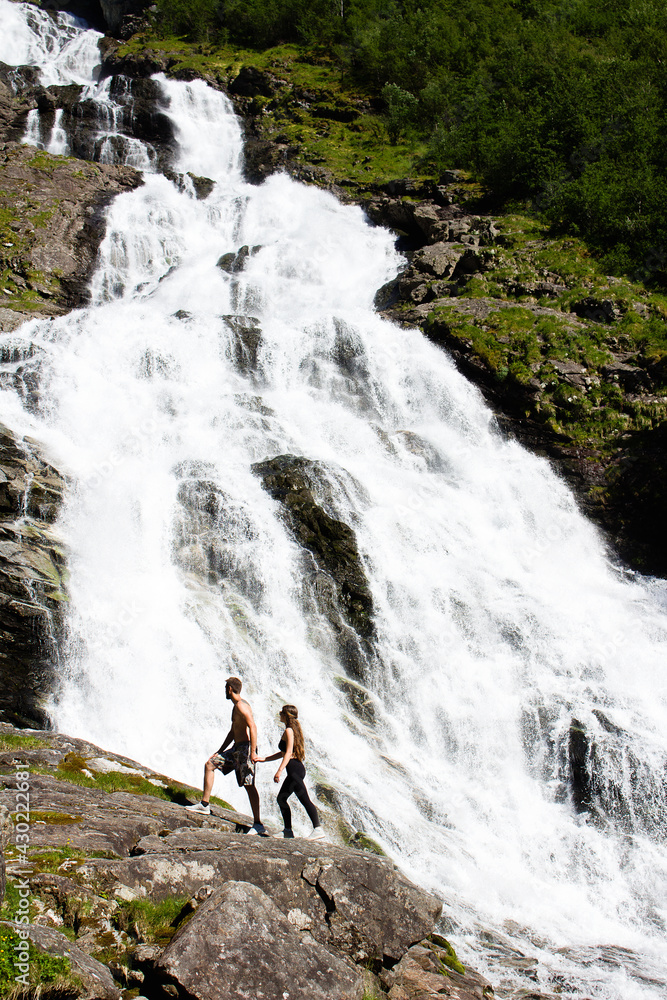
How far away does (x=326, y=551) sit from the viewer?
55.2ft

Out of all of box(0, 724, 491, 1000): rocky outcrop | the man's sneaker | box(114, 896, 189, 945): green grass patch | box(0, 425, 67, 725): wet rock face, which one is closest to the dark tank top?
the man's sneaker

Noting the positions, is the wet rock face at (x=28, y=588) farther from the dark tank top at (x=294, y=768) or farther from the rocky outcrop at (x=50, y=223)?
the rocky outcrop at (x=50, y=223)

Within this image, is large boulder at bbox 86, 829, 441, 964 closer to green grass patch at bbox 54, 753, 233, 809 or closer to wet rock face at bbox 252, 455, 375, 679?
green grass patch at bbox 54, 753, 233, 809

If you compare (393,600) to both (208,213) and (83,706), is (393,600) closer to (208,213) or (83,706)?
(83,706)

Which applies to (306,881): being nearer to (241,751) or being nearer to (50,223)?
(241,751)

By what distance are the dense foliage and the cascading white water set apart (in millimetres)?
13757

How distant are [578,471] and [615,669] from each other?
27.9 ft

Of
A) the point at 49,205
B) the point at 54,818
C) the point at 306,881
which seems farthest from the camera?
the point at 49,205

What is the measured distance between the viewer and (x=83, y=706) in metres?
12.6

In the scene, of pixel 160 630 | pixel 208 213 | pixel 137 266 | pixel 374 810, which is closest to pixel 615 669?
pixel 374 810

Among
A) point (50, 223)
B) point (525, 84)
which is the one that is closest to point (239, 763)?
point (50, 223)

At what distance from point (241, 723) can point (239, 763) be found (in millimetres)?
498

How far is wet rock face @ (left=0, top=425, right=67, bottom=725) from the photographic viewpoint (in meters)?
12.3

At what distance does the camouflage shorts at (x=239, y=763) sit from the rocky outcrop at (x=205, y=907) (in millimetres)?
577
